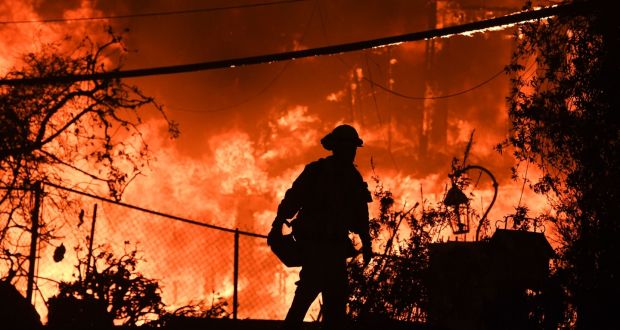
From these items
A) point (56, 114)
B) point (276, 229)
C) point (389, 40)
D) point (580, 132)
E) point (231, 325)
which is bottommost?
point (231, 325)

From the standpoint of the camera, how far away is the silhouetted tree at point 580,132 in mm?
8617

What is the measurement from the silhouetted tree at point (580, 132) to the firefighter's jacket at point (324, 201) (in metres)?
4.16

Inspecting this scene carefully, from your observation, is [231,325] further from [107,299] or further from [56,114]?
[56,114]

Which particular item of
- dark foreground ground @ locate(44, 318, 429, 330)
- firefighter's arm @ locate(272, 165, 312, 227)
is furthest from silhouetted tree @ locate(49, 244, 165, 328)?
firefighter's arm @ locate(272, 165, 312, 227)

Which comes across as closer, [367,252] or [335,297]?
[335,297]

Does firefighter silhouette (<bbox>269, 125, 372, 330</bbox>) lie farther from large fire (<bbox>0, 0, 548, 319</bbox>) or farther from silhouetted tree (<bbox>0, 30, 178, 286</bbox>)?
large fire (<bbox>0, 0, 548, 319</bbox>)

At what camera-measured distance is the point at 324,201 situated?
17.6ft

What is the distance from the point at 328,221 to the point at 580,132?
588cm

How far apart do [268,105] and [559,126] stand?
52749mm

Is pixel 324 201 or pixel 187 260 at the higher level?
→ pixel 187 260

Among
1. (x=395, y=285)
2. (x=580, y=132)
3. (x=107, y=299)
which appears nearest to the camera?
(x=395, y=285)

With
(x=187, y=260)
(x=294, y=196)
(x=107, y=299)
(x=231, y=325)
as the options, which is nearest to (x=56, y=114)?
(x=107, y=299)

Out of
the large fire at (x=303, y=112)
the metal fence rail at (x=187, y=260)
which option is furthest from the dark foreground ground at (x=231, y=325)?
the large fire at (x=303, y=112)

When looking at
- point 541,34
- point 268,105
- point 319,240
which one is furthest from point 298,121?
point 319,240
